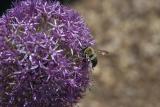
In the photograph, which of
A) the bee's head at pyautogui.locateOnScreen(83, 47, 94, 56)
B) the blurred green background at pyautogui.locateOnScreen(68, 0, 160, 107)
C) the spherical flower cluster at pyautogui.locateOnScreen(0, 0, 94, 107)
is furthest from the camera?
the blurred green background at pyautogui.locateOnScreen(68, 0, 160, 107)

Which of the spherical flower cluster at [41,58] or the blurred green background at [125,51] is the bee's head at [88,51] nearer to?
the spherical flower cluster at [41,58]

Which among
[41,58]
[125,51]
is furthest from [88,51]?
[125,51]

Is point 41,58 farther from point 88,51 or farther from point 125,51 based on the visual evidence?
point 125,51

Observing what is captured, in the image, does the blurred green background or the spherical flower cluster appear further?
the blurred green background

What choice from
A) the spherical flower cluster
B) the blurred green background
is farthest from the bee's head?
the blurred green background

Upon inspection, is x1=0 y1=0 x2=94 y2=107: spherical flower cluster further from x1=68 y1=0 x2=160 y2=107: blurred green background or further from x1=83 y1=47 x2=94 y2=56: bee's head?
x1=68 y1=0 x2=160 y2=107: blurred green background

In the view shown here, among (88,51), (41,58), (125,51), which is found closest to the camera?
(41,58)
